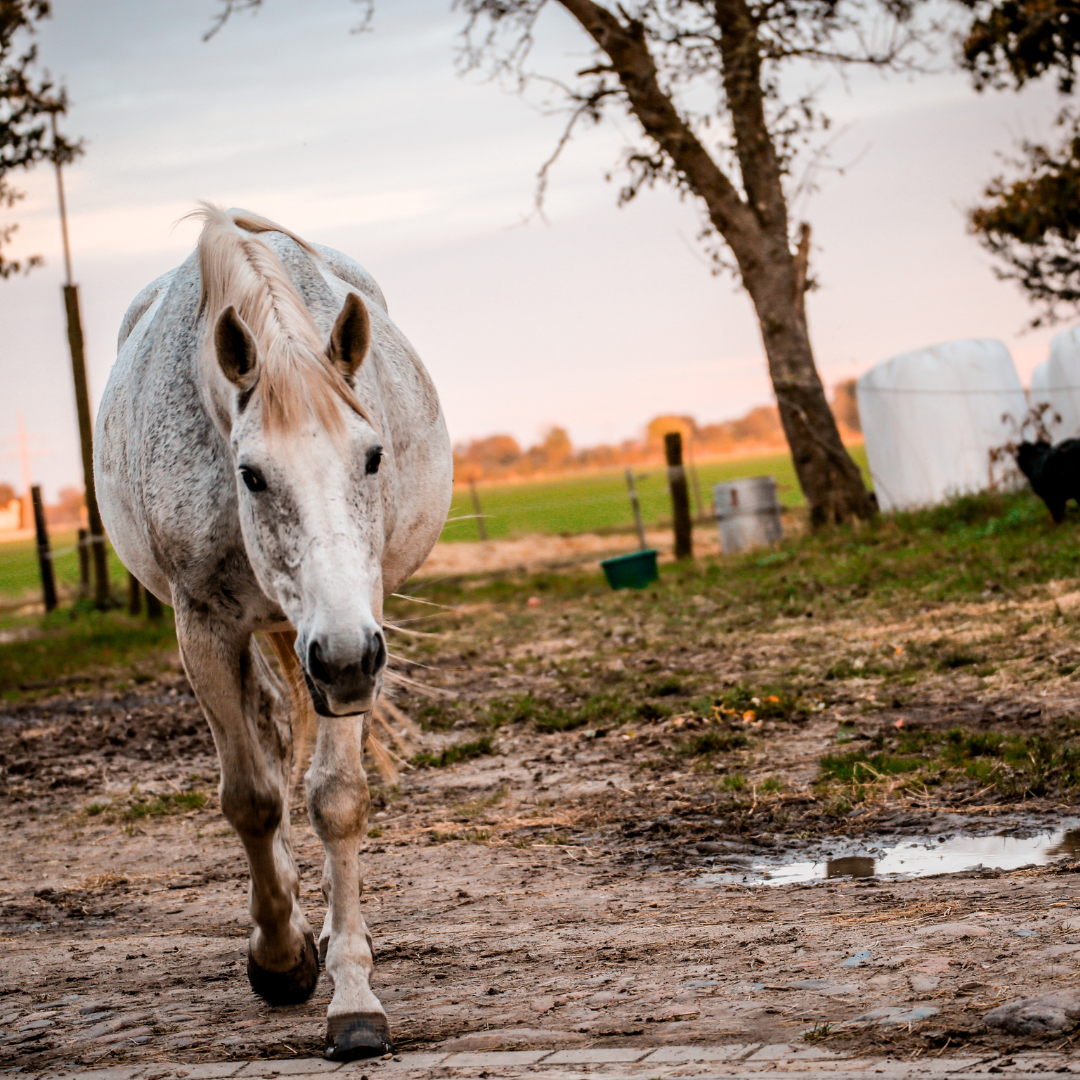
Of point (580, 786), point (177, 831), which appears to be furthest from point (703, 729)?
point (177, 831)

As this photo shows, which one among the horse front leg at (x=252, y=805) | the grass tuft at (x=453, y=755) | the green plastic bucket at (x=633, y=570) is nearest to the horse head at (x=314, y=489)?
the horse front leg at (x=252, y=805)

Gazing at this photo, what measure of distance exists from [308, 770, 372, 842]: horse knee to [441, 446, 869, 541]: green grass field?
56.6ft

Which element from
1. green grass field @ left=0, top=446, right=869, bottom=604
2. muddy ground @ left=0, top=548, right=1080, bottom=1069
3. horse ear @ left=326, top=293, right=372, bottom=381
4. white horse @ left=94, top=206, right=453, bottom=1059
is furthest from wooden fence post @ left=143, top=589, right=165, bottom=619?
horse ear @ left=326, top=293, right=372, bottom=381

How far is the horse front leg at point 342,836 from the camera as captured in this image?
2830 mm

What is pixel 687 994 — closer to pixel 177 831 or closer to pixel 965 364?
pixel 177 831

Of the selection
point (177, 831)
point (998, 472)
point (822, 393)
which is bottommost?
point (177, 831)

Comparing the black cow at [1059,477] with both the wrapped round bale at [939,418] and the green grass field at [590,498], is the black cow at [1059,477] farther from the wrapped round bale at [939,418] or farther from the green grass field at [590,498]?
the green grass field at [590,498]

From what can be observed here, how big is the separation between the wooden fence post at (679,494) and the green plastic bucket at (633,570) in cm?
274

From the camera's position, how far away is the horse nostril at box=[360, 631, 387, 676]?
2.43m

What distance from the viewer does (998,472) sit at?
1498 centimetres

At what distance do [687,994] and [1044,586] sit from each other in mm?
6441

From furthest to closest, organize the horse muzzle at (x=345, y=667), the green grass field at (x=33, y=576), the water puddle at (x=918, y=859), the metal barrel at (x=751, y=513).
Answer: the green grass field at (x=33, y=576) → the metal barrel at (x=751, y=513) → the water puddle at (x=918, y=859) → the horse muzzle at (x=345, y=667)

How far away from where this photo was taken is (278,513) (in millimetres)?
2643

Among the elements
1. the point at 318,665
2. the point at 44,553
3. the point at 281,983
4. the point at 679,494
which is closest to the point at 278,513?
the point at 318,665
